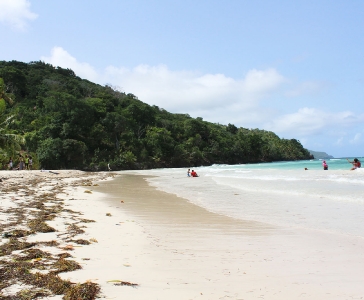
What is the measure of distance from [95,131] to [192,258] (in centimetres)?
5842

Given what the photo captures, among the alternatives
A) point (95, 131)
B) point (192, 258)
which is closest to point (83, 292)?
point (192, 258)

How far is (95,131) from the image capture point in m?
60.2

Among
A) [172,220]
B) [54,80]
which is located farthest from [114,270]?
[54,80]

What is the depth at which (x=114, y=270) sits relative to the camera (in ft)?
12.8

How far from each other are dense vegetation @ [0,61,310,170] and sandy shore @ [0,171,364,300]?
82.2 feet

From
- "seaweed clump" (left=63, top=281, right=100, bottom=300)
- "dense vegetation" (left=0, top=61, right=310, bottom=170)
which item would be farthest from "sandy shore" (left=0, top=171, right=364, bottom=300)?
Result: "dense vegetation" (left=0, top=61, right=310, bottom=170)

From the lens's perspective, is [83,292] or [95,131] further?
[95,131]

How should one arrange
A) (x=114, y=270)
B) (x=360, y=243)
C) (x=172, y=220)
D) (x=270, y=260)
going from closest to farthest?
1. (x=114, y=270)
2. (x=270, y=260)
3. (x=360, y=243)
4. (x=172, y=220)

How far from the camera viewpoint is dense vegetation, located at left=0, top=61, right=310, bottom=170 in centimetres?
5300

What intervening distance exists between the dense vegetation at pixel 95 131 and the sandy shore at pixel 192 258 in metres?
25.1

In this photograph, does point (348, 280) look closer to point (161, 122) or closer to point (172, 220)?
point (172, 220)

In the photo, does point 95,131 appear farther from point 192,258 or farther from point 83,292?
point 83,292

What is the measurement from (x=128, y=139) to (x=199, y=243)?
6101 centimetres

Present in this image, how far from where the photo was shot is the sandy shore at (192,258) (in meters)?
3.35
